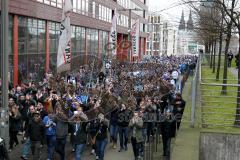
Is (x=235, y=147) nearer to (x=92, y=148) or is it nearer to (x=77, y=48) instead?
(x=92, y=148)

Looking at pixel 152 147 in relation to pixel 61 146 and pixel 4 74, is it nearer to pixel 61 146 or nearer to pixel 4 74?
pixel 61 146

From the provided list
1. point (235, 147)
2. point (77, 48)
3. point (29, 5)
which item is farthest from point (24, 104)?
point (77, 48)

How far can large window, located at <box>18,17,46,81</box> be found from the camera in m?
27.6

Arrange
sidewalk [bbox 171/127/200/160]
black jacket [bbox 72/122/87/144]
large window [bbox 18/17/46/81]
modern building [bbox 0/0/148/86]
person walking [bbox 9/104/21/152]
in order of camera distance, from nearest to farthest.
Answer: sidewalk [bbox 171/127/200/160], black jacket [bbox 72/122/87/144], person walking [bbox 9/104/21/152], modern building [bbox 0/0/148/86], large window [bbox 18/17/46/81]

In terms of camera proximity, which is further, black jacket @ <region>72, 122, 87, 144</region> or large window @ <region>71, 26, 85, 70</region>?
large window @ <region>71, 26, 85, 70</region>

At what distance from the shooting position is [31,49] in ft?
96.0

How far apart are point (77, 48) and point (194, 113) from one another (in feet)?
104

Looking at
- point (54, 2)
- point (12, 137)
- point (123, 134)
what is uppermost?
point (54, 2)

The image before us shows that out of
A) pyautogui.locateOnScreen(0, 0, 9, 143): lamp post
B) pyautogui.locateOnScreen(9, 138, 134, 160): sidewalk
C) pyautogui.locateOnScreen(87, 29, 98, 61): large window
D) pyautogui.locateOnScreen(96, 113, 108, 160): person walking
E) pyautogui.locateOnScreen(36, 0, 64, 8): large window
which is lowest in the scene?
pyautogui.locateOnScreen(9, 138, 134, 160): sidewalk

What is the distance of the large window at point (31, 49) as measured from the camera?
27.6m

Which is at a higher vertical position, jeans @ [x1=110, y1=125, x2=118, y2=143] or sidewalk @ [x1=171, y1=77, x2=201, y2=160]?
sidewalk @ [x1=171, y1=77, x2=201, y2=160]

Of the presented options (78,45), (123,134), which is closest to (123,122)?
(123,134)

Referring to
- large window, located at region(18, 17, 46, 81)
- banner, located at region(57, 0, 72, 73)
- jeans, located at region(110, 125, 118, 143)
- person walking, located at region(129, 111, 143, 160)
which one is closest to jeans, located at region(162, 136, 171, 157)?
person walking, located at region(129, 111, 143, 160)

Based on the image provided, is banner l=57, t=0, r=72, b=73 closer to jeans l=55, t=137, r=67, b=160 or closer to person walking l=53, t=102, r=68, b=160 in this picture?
person walking l=53, t=102, r=68, b=160
